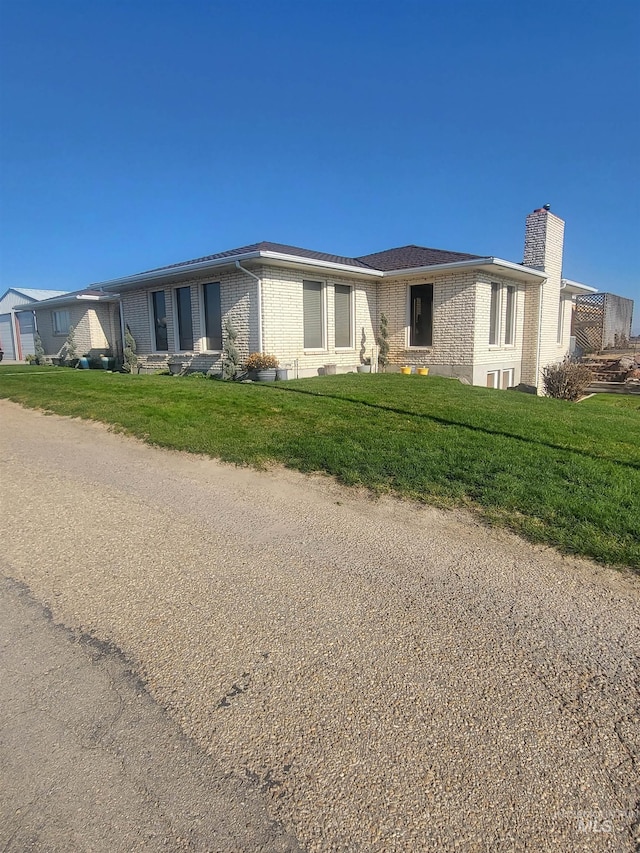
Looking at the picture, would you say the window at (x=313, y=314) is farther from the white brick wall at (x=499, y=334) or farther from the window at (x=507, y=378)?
the window at (x=507, y=378)

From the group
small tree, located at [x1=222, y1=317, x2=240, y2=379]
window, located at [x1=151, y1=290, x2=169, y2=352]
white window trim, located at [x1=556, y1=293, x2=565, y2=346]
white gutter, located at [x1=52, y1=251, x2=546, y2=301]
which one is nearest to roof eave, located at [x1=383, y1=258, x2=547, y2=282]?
white gutter, located at [x1=52, y1=251, x2=546, y2=301]

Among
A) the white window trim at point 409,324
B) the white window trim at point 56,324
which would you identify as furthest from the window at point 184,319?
the white window trim at point 56,324

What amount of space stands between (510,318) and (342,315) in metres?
5.42

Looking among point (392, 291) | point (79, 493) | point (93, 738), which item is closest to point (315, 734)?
point (93, 738)

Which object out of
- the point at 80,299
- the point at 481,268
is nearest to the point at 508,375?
the point at 481,268

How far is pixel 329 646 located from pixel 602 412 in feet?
30.1

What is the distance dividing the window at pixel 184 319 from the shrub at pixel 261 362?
11.4 ft

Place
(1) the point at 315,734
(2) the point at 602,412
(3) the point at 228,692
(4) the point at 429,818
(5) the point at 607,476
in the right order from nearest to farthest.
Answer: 1. (4) the point at 429,818
2. (1) the point at 315,734
3. (3) the point at 228,692
4. (5) the point at 607,476
5. (2) the point at 602,412

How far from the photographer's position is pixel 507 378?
16531mm

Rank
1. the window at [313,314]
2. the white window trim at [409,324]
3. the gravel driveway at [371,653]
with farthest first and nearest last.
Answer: the white window trim at [409,324] → the window at [313,314] → the gravel driveway at [371,653]

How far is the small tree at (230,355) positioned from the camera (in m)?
13.3

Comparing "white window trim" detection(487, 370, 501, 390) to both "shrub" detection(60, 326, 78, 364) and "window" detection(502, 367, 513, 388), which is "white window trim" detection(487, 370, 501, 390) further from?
"shrub" detection(60, 326, 78, 364)

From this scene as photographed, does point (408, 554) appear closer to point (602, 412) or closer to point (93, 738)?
point (93, 738)

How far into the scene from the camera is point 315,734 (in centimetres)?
212
